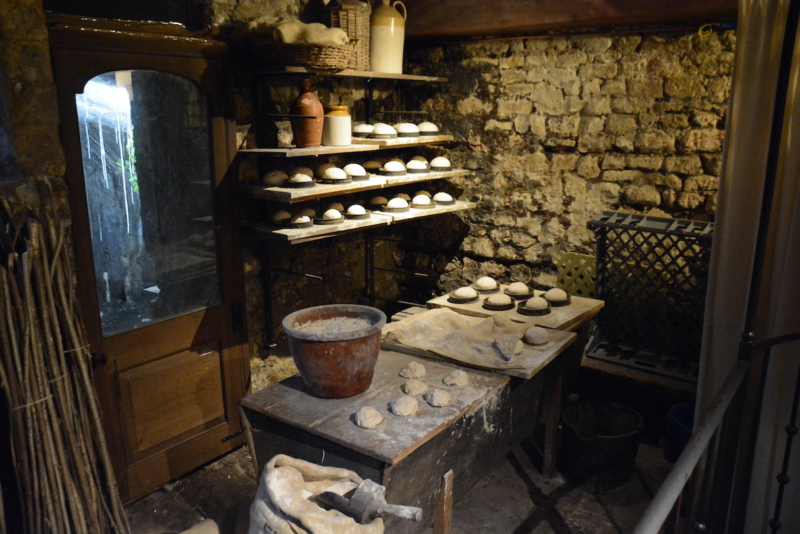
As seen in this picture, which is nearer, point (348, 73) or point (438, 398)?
point (438, 398)

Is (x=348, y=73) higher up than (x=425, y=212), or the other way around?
(x=348, y=73)

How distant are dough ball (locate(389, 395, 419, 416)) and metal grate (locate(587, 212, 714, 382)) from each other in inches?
67.7

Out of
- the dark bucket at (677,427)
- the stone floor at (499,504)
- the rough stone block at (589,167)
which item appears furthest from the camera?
the rough stone block at (589,167)

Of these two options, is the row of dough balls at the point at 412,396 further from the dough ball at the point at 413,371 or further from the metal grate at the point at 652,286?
the metal grate at the point at 652,286

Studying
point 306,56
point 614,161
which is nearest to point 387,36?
point 306,56

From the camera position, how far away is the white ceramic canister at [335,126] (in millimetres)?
3545

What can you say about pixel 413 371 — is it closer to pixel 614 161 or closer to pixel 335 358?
pixel 335 358

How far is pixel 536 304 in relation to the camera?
3.37m

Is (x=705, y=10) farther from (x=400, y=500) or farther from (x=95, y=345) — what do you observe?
(x=95, y=345)

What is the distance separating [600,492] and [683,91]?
2.32 m

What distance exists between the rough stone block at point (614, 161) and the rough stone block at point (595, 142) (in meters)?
0.05

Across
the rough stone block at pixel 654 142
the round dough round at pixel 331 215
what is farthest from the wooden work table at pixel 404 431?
the rough stone block at pixel 654 142

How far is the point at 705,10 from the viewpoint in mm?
3172

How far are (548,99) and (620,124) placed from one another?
1.69 ft
